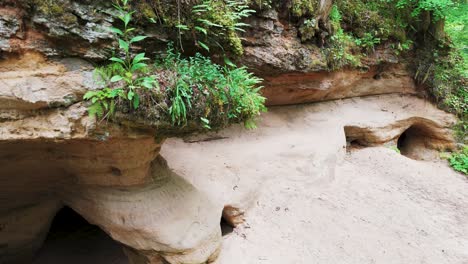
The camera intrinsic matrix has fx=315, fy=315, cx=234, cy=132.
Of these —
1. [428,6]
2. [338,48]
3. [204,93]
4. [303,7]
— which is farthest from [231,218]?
[428,6]

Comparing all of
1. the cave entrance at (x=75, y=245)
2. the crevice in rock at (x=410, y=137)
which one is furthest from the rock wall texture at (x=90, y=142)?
the crevice in rock at (x=410, y=137)

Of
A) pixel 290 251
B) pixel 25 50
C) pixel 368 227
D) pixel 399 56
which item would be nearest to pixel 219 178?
pixel 290 251

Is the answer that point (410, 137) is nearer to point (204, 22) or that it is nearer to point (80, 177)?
point (204, 22)

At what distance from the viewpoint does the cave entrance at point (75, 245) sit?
5.89 meters

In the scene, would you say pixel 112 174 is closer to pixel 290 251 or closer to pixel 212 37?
pixel 212 37

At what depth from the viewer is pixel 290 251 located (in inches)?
182

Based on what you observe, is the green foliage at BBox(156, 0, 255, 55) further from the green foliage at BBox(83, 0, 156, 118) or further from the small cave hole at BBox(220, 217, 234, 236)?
the small cave hole at BBox(220, 217, 234, 236)

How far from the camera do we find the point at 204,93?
3.11m

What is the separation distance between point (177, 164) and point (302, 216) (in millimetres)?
2226

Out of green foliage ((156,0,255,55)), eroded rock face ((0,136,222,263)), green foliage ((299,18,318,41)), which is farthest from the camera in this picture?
green foliage ((299,18,318,41))

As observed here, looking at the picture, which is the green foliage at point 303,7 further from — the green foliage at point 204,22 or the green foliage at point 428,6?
the green foliage at point 428,6

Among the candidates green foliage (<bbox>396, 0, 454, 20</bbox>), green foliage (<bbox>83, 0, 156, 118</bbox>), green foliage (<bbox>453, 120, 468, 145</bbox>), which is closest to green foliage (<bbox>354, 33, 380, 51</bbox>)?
green foliage (<bbox>396, 0, 454, 20</bbox>)

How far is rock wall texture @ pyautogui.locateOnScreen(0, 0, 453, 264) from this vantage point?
262 centimetres

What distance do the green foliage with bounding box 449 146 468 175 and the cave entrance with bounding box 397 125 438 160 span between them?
17.9 inches
